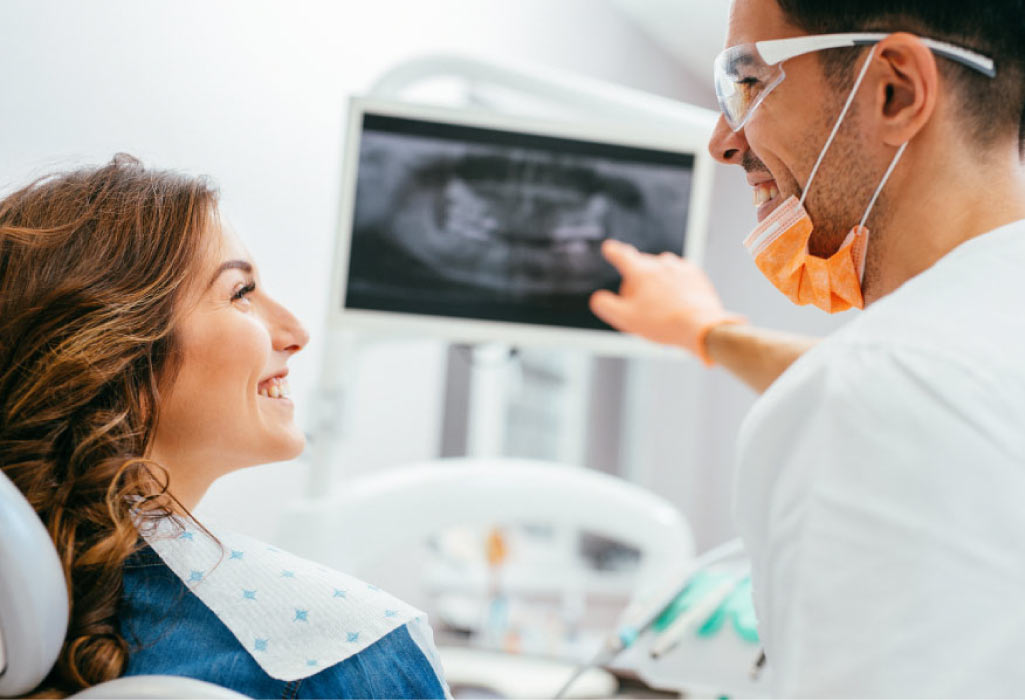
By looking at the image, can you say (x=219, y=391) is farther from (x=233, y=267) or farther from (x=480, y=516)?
(x=480, y=516)

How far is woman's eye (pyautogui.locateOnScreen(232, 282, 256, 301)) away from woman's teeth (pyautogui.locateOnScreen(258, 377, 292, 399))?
12 centimetres

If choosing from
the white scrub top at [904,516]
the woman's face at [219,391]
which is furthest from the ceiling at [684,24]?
the white scrub top at [904,516]

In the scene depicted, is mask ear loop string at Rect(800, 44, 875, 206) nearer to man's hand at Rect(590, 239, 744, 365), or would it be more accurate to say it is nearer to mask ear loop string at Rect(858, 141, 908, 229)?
mask ear loop string at Rect(858, 141, 908, 229)

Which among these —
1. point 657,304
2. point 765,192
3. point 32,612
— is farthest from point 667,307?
point 32,612

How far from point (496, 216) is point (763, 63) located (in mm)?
974

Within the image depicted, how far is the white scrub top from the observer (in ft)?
2.46

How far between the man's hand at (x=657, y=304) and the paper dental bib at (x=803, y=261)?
2.35ft

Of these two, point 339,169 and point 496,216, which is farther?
point 339,169

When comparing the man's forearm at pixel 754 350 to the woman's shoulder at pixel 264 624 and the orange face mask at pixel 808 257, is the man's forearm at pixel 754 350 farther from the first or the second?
the woman's shoulder at pixel 264 624

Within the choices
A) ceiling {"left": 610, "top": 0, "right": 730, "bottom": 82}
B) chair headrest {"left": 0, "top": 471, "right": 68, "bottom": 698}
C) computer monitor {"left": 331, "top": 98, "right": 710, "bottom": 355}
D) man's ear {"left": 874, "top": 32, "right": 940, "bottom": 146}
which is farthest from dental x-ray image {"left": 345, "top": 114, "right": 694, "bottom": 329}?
ceiling {"left": 610, "top": 0, "right": 730, "bottom": 82}

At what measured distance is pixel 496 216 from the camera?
1990mm

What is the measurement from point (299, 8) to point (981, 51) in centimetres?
158

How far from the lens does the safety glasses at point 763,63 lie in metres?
0.96

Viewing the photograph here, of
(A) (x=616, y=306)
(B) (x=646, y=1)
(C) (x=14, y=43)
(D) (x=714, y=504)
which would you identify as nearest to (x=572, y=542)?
(D) (x=714, y=504)
